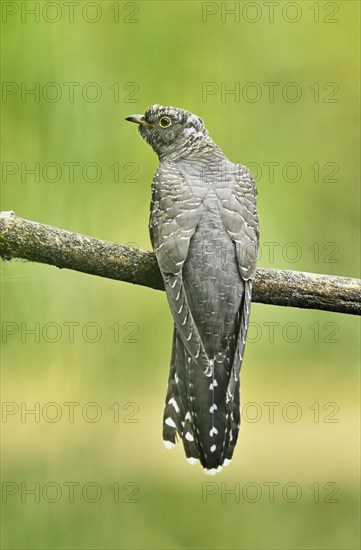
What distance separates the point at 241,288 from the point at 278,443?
5.15 feet

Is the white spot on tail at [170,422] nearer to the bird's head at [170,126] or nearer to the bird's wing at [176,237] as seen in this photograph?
the bird's wing at [176,237]

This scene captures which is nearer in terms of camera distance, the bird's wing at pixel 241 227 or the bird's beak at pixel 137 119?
the bird's wing at pixel 241 227

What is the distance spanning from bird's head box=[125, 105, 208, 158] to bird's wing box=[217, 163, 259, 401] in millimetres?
262

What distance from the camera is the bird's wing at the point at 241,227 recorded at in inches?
71.4

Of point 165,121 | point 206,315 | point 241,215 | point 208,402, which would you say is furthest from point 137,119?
point 208,402

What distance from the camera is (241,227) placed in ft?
6.21

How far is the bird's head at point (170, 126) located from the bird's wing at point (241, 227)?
0.26 meters

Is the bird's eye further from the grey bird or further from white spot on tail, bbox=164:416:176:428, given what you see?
white spot on tail, bbox=164:416:176:428

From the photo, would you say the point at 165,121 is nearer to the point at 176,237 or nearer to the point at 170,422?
the point at 176,237

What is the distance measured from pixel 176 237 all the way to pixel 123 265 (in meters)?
0.13

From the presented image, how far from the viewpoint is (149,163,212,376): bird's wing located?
1780 millimetres

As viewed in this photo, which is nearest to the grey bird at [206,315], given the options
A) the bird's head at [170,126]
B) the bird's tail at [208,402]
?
the bird's tail at [208,402]

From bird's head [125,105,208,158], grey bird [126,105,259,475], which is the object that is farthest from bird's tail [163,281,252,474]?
bird's head [125,105,208,158]

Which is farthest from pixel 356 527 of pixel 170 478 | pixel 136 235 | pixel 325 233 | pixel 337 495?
pixel 136 235
